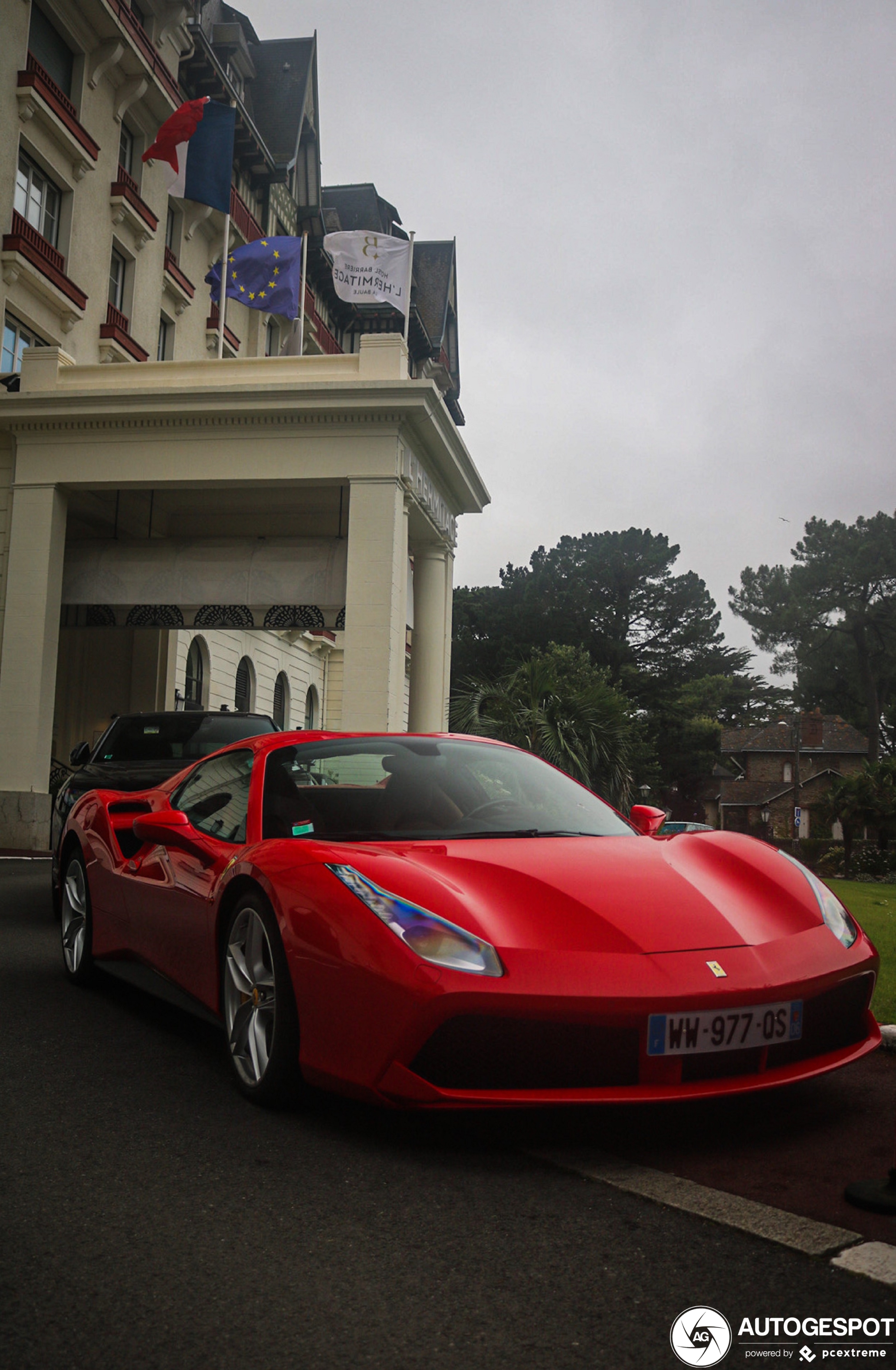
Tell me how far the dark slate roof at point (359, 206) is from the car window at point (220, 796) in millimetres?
38556

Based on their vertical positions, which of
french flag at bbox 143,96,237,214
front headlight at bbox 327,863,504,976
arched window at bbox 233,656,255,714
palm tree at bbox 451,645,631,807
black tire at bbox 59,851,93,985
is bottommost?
black tire at bbox 59,851,93,985

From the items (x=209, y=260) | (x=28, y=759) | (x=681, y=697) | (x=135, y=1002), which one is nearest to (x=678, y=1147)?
(x=135, y=1002)

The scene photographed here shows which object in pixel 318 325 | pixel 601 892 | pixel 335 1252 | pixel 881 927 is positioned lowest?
pixel 881 927

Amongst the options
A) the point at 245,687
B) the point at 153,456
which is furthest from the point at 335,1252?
the point at 245,687

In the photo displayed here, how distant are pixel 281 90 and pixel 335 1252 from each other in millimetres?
36049

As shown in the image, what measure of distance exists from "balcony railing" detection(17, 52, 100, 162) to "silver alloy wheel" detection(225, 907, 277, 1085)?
2047cm

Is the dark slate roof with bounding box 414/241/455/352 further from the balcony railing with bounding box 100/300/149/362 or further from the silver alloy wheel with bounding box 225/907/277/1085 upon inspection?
the silver alloy wheel with bounding box 225/907/277/1085

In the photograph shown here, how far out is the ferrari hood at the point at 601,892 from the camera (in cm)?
303

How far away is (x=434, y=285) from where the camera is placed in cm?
4503

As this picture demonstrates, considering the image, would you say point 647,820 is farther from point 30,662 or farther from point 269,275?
point 269,275

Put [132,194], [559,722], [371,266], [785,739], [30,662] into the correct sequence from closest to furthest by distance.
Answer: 1. [30,662]
2. [371,266]
3. [132,194]
4. [559,722]
5. [785,739]

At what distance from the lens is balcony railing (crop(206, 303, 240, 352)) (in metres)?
28.5

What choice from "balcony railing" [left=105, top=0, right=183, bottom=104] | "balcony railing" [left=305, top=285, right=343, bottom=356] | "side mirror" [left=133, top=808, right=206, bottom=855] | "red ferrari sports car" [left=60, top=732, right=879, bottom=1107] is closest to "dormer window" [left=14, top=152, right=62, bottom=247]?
"balcony railing" [left=105, top=0, right=183, bottom=104]

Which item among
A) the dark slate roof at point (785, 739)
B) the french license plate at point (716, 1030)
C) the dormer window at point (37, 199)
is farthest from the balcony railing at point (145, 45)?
the dark slate roof at point (785, 739)
